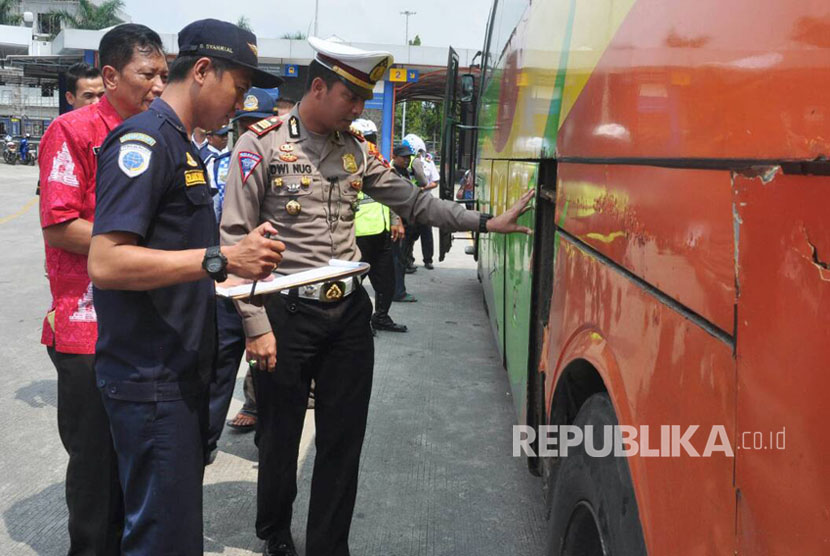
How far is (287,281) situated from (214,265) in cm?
28

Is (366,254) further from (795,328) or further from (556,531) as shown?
(795,328)

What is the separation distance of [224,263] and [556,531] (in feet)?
3.54

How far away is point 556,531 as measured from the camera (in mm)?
2021

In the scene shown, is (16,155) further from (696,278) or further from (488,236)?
(696,278)

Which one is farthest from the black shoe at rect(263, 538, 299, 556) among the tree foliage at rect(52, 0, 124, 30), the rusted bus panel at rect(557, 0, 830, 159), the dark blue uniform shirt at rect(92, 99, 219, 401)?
the tree foliage at rect(52, 0, 124, 30)

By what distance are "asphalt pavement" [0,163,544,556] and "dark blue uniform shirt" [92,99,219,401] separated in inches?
56.2

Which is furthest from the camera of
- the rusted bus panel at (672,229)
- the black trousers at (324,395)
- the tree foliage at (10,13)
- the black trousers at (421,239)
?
the tree foliage at (10,13)

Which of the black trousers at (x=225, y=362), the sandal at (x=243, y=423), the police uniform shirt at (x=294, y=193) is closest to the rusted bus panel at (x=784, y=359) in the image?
the police uniform shirt at (x=294, y=193)

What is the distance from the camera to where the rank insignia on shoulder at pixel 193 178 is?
77.2 inches

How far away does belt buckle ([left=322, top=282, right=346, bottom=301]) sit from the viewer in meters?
2.73

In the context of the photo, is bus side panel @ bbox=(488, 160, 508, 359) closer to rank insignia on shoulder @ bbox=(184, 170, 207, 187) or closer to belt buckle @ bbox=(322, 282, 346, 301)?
belt buckle @ bbox=(322, 282, 346, 301)

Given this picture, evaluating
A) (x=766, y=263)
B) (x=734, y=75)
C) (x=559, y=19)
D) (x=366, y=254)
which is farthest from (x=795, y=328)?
(x=366, y=254)

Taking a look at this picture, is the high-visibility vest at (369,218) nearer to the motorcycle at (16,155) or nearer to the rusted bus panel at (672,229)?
the rusted bus panel at (672,229)

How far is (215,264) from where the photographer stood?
1.82m
